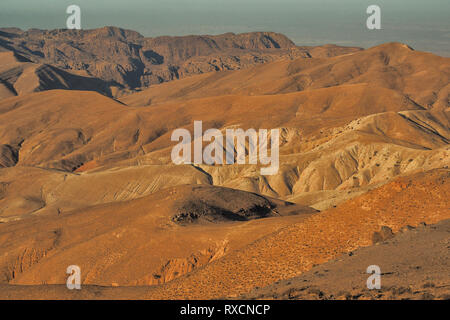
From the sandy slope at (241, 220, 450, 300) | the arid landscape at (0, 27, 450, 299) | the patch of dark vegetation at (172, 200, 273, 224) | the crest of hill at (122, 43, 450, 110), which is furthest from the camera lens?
the crest of hill at (122, 43, 450, 110)

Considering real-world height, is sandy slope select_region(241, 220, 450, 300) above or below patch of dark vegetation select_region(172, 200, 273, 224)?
above

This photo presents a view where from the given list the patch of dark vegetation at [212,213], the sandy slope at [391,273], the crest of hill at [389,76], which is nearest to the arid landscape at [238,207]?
the sandy slope at [391,273]

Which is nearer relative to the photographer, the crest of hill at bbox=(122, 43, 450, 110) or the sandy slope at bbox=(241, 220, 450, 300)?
the sandy slope at bbox=(241, 220, 450, 300)

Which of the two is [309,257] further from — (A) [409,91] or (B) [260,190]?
(A) [409,91]

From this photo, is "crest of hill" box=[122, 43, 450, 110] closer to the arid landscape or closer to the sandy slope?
the arid landscape

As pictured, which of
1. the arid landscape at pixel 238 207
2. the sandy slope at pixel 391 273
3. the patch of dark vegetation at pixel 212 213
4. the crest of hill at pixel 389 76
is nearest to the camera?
the sandy slope at pixel 391 273

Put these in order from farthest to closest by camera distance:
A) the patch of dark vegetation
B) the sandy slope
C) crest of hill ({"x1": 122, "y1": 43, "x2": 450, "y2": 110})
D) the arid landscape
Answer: crest of hill ({"x1": 122, "y1": 43, "x2": 450, "y2": 110}) → the patch of dark vegetation → the arid landscape → the sandy slope

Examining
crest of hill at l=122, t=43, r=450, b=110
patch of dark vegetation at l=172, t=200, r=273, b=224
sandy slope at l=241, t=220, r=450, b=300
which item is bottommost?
patch of dark vegetation at l=172, t=200, r=273, b=224

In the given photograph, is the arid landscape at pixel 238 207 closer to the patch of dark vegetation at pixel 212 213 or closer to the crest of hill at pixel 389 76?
the patch of dark vegetation at pixel 212 213

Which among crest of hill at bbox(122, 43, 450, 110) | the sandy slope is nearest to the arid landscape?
the sandy slope

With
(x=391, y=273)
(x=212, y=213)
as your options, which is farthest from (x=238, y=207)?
(x=391, y=273)
